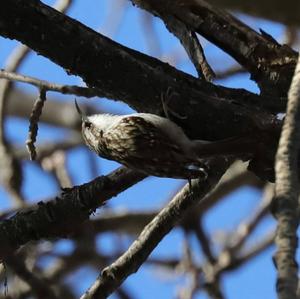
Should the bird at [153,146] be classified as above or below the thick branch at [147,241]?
above

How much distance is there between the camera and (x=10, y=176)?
3.70m

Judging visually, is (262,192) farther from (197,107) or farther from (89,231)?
(197,107)

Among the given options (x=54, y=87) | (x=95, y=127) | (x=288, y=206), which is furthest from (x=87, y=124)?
(x=288, y=206)

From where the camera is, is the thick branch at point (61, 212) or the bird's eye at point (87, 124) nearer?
the thick branch at point (61, 212)

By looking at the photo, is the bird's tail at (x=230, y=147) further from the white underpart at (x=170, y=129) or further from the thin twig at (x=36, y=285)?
the thin twig at (x=36, y=285)

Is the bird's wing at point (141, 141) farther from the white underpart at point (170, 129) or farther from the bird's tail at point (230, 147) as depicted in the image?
the bird's tail at point (230, 147)

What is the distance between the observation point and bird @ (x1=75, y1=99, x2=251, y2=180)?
101 inches

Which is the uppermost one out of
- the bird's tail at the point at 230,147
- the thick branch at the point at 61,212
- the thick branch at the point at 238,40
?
the thick branch at the point at 238,40

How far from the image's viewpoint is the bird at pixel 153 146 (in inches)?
101

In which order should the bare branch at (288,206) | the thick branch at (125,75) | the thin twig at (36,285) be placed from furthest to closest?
the thin twig at (36,285) → the thick branch at (125,75) → the bare branch at (288,206)

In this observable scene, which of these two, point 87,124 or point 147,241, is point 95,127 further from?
point 147,241

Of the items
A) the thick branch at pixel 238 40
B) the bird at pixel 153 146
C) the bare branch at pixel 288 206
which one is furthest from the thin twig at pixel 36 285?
the bare branch at pixel 288 206

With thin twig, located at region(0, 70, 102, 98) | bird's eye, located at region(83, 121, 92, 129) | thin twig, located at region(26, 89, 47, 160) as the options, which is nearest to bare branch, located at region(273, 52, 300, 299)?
thin twig, located at region(0, 70, 102, 98)

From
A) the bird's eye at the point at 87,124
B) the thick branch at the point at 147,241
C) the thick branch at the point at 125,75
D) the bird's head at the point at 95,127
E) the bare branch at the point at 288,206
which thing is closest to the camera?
the bare branch at the point at 288,206
